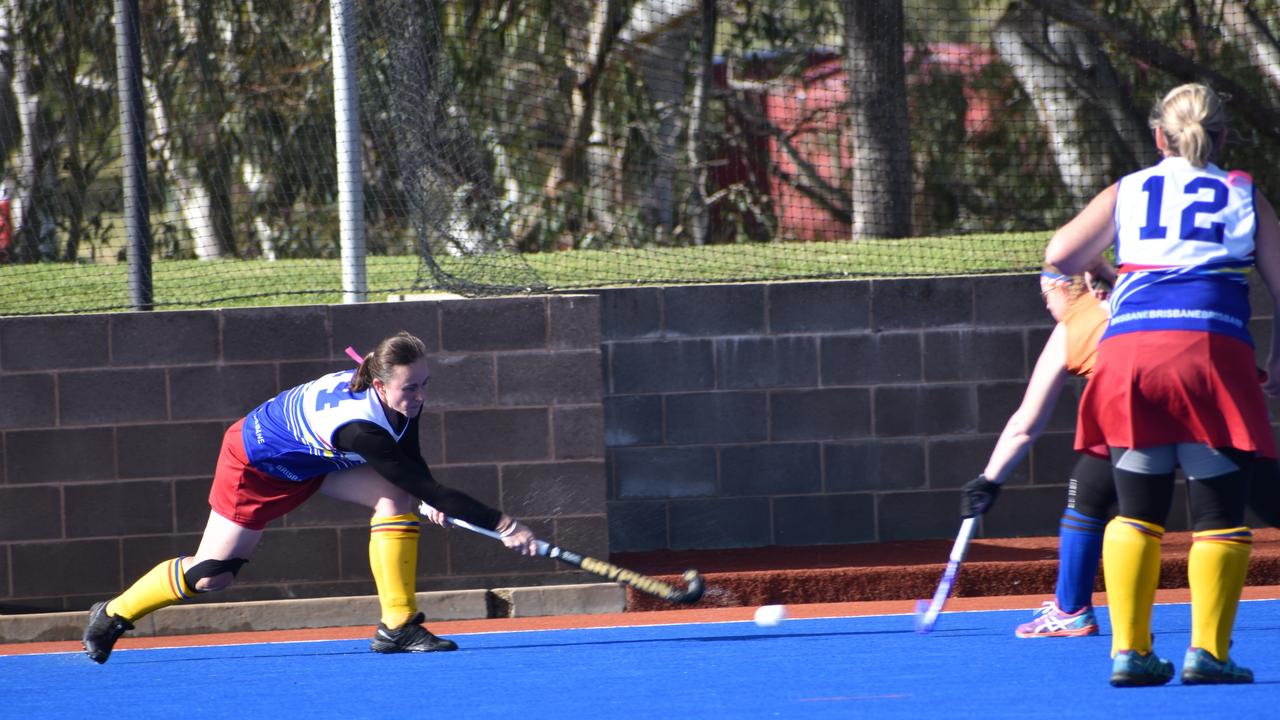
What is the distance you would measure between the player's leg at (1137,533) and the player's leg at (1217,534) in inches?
3.3

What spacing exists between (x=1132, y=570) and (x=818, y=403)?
349cm

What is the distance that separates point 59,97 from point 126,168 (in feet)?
13.9

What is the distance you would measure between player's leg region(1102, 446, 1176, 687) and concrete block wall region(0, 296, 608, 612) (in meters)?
3.03

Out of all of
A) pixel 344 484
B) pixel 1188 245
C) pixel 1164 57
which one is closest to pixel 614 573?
pixel 344 484

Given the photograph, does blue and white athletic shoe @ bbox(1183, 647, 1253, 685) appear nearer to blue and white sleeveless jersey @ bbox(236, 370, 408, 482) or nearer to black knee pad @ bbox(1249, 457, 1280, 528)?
black knee pad @ bbox(1249, 457, 1280, 528)

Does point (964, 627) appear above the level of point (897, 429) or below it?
below

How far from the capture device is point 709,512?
7809 mm

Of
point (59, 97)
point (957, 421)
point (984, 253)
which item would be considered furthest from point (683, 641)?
point (59, 97)

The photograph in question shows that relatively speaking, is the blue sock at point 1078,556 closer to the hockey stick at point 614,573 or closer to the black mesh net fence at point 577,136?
the hockey stick at point 614,573

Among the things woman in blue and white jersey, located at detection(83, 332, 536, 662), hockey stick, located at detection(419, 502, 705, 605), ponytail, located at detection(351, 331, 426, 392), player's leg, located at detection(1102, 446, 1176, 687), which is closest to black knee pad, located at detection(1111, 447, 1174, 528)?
player's leg, located at detection(1102, 446, 1176, 687)

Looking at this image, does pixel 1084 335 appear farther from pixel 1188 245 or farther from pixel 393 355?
pixel 393 355

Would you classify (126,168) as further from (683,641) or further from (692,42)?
(692,42)

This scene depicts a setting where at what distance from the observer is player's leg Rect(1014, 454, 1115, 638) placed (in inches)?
204

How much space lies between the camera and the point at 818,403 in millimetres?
7750
